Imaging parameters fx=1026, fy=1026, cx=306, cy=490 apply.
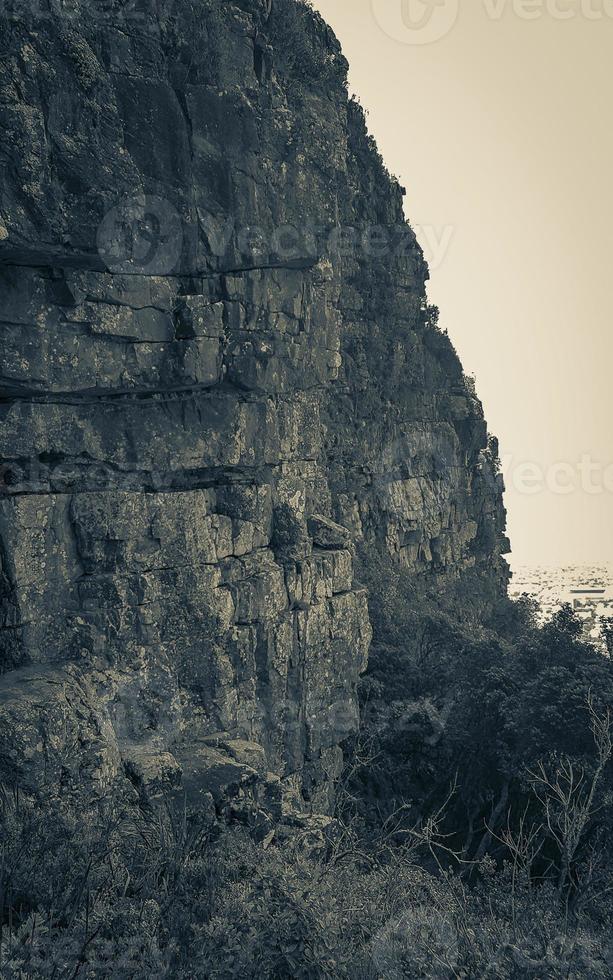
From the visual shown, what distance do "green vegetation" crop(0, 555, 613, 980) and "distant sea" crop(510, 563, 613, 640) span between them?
76.1ft

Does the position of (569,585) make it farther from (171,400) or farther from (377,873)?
(377,873)

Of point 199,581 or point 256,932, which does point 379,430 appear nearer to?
point 199,581

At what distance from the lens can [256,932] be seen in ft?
45.9

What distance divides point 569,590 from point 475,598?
861 inches

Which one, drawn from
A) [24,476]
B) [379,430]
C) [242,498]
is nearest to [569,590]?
[379,430]

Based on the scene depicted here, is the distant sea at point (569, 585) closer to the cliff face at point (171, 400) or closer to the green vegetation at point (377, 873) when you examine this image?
the green vegetation at point (377, 873)

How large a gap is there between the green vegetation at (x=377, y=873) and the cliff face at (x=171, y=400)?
2.19 metres

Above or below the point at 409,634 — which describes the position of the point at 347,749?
below

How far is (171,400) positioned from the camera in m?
22.7

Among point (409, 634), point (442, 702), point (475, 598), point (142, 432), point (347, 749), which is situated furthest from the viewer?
point (475, 598)

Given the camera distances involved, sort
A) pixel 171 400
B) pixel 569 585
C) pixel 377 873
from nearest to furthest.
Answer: pixel 377 873 < pixel 171 400 < pixel 569 585

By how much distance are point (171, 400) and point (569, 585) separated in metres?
50.1

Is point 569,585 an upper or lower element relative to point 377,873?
upper

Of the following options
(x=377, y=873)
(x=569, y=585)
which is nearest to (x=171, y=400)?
(x=377, y=873)
